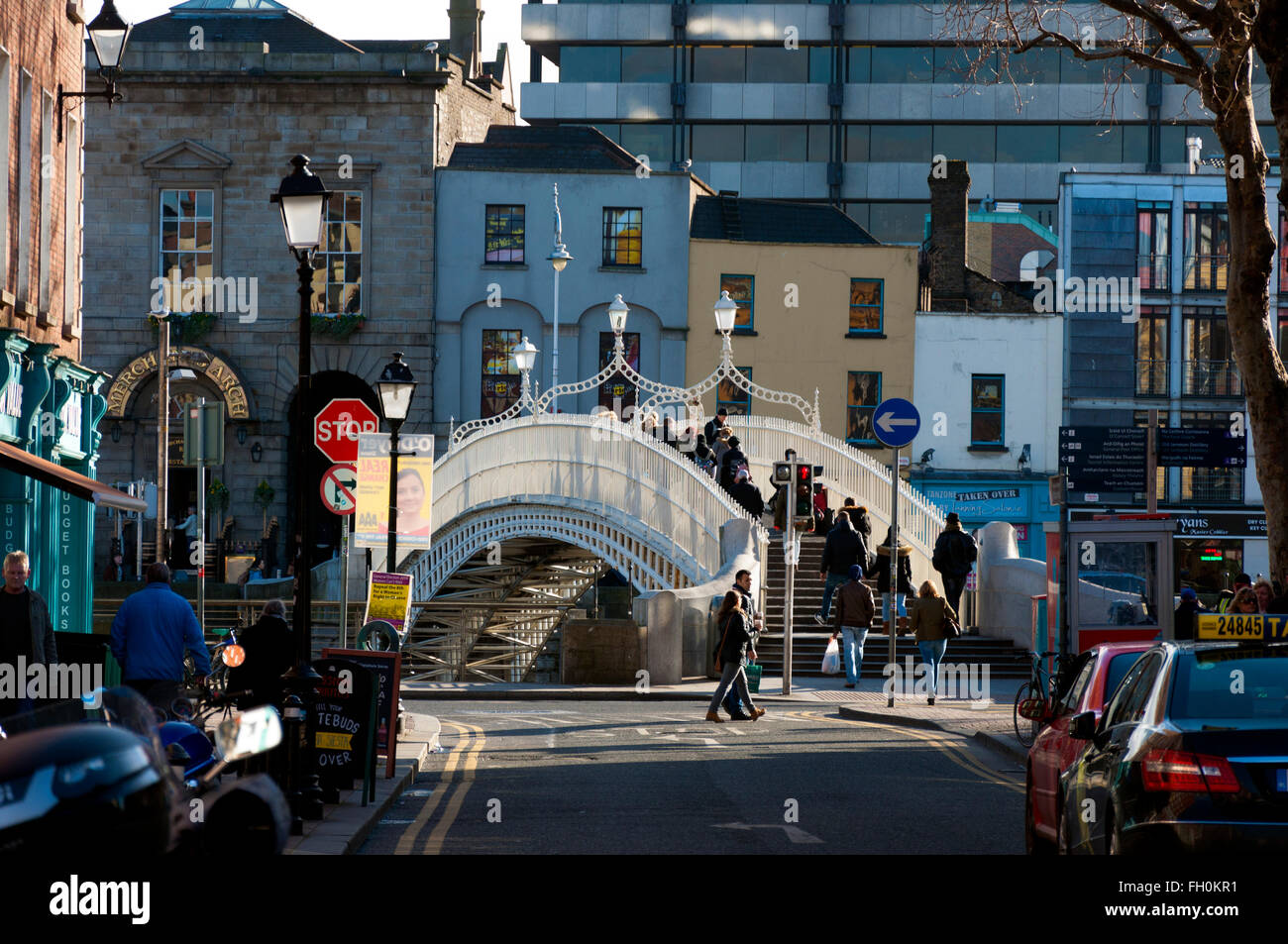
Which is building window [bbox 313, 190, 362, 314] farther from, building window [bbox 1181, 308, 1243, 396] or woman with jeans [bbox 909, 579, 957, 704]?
woman with jeans [bbox 909, 579, 957, 704]

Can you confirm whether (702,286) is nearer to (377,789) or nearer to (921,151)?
(921,151)

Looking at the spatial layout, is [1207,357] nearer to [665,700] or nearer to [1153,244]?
[1153,244]

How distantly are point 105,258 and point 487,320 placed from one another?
9938 mm

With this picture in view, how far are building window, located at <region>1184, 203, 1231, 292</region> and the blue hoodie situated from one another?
43.5 metres

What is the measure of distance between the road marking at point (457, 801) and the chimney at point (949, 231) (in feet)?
119

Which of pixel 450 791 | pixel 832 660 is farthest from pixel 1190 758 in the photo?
pixel 832 660

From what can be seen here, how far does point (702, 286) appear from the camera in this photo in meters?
51.2

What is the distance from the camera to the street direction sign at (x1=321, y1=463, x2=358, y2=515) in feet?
61.1

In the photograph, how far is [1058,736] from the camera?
1029 centimetres

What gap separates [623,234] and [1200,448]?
21.8 meters

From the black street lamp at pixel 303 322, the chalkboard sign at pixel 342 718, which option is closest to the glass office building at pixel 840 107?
the black street lamp at pixel 303 322

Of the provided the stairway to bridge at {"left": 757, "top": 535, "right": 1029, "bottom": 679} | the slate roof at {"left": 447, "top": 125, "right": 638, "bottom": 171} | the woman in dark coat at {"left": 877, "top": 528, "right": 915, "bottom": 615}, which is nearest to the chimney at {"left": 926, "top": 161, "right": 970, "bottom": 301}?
the slate roof at {"left": 447, "top": 125, "right": 638, "bottom": 171}

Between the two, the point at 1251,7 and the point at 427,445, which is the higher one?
the point at 1251,7

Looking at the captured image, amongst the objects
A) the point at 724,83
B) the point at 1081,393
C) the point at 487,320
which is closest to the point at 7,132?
the point at 487,320
